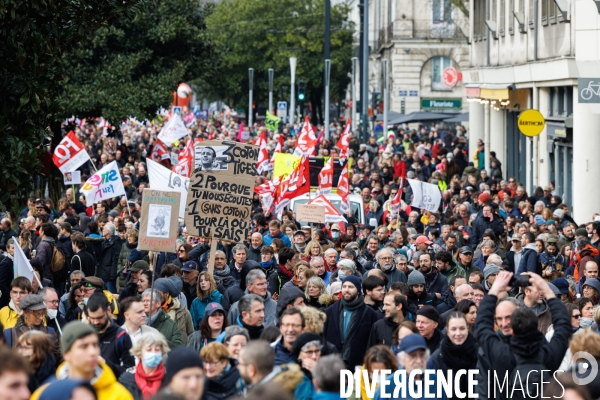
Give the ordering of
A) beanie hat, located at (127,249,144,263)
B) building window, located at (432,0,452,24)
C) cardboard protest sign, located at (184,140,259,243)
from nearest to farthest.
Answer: cardboard protest sign, located at (184,140,259,243), beanie hat, located at (127,249,144,263), building window, located at (432,0,452,24)

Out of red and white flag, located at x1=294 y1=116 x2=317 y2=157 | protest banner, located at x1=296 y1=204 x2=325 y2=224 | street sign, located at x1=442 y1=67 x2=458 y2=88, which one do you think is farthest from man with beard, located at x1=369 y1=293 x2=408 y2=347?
street sign, located at x1=442 y1=67 x2=458 y2=88

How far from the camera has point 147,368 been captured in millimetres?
8289

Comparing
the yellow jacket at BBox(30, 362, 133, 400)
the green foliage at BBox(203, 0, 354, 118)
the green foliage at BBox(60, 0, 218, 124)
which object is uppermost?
the green foliage at BBox(203, 0, 354, 118)

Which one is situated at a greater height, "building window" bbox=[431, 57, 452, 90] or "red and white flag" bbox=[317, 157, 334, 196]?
"building window" bbox=[431, 57, 452, 90]

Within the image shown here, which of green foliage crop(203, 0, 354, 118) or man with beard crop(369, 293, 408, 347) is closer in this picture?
man with beard crop(369, 293, 408, 347)

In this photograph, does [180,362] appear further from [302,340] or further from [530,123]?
[530,123]

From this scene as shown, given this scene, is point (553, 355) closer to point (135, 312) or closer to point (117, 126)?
point (135, 312)

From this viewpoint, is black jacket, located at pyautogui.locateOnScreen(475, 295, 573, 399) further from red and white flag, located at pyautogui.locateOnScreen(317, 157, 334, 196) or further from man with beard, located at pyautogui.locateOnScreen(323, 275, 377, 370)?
red and white flag, located at pyautogui.locateOnScreen(317, 157, 334, 196)

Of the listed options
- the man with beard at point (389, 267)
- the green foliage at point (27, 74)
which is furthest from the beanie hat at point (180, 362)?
the man with beard at point (389, 267)

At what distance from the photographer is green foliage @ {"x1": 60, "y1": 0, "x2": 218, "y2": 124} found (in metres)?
34.1

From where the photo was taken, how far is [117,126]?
3522cm

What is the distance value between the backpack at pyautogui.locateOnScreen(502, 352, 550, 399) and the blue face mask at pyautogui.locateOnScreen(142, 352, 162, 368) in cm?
229

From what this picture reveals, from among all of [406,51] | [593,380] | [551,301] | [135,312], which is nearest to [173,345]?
[135,312]

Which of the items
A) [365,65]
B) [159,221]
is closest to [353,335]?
[159,221]
